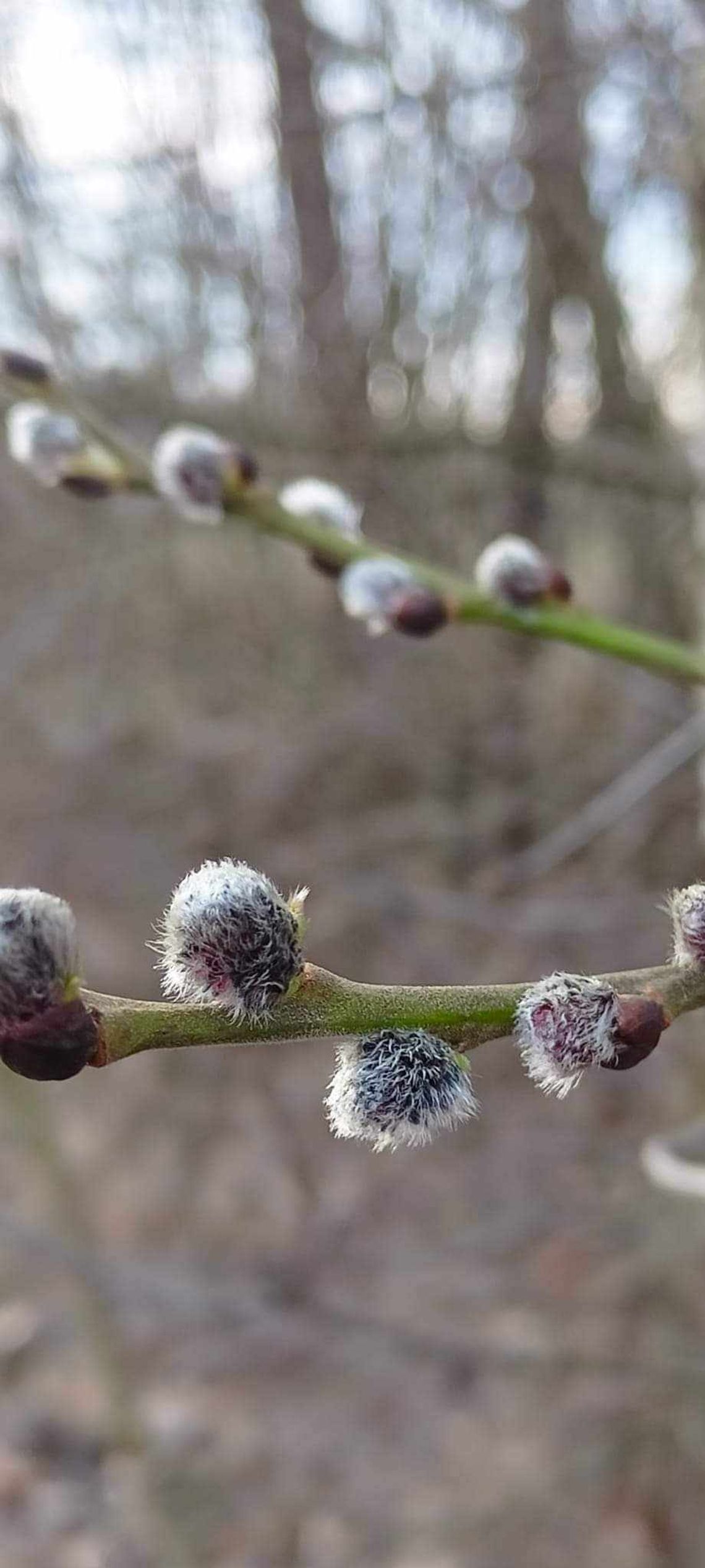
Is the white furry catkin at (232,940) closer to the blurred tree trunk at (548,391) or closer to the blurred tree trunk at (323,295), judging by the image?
the blurred tree trunk at (548,391)

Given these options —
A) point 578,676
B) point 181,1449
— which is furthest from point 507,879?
point 181,1449

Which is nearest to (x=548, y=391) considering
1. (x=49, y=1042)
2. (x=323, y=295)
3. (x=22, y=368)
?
(x=323, y=295)

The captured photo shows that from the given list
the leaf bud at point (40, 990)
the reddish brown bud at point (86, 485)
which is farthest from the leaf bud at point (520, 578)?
the leaf bud at point (40, 990)

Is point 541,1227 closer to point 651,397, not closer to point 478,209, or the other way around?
point 651,397

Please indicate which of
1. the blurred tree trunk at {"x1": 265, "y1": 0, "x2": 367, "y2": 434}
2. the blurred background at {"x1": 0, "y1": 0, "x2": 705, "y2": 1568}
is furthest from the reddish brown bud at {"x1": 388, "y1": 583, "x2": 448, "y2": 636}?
the blurred tree trunk at {"x1": 265, "y1": 0, "x2": 367, "y2": 434}

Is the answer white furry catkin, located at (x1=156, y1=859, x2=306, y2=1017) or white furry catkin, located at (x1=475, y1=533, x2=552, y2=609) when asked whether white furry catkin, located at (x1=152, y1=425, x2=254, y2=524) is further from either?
white furry catkin, located at (x1=156, y1=859, x2=306, y2=1017)

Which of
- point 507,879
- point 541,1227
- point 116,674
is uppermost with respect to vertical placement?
point 116,674
